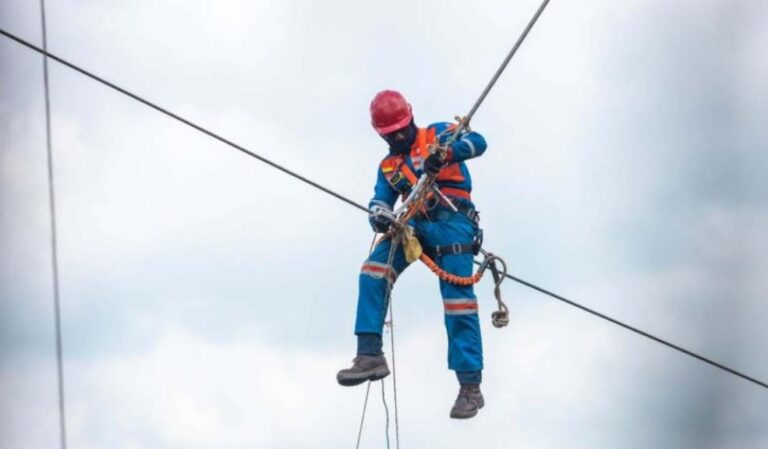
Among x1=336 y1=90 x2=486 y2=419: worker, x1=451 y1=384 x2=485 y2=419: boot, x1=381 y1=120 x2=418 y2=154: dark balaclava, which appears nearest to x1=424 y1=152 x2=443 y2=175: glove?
x1=336 y1=90 x2=486 y2=419: worker

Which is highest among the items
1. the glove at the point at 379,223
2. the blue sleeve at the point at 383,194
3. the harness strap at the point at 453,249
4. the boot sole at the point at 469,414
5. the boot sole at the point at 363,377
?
the blue sleeve at the point at 383,194

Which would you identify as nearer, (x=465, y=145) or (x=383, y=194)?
(x=465, y=145)

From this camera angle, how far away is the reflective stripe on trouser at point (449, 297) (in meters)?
7.93

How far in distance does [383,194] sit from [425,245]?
482mm

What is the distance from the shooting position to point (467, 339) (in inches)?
312

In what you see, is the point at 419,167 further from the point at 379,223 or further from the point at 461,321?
the point at 461,321

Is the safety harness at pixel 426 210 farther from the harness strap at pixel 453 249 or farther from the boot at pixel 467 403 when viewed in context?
the boot at pixel 467 403

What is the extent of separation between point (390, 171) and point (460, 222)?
0.62 meters

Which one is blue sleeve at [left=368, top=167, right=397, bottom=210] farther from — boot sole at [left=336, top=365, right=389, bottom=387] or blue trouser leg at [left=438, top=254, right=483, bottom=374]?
boot sole at [left=336, top=365, right=389, bottom=387]

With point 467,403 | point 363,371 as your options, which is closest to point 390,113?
point 363,371

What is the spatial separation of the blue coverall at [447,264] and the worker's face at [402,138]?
0.07 m

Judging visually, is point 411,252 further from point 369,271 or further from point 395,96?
point 395,96

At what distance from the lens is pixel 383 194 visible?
26.7ft

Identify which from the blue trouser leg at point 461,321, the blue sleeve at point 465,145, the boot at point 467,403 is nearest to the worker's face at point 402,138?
the blue sleeve at point 465,145
